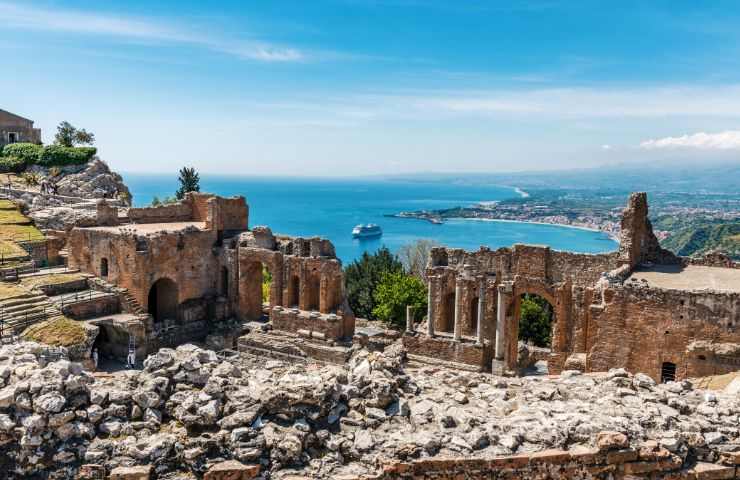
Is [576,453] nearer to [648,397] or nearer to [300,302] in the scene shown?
[648,397]

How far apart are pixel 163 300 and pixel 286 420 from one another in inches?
947

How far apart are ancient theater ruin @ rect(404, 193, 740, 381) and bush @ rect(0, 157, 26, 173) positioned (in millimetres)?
41731

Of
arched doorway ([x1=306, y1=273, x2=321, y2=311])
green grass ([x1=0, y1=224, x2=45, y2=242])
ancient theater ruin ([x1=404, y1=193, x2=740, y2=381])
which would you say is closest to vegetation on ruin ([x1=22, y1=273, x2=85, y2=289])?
green grass ([x1=0, y1=224, x2=45, y2=242])

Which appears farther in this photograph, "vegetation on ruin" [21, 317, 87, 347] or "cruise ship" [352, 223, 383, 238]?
"cruise ship" [352, 223, 383, 238]

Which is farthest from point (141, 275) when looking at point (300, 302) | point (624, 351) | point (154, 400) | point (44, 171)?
point (44, 171)

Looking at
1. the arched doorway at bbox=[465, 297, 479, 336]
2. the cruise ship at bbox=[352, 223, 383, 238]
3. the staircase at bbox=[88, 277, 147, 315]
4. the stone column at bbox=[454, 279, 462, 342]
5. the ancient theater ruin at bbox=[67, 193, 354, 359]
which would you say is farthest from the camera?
the cruise ship at bbox=[352, 223, 383, 238]

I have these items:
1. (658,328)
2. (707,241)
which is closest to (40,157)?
(658,328)

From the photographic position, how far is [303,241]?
31.3m

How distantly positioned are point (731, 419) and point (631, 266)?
13.3 meters

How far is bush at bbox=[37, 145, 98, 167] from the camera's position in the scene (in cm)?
5219

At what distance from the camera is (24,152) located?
52.8 meters

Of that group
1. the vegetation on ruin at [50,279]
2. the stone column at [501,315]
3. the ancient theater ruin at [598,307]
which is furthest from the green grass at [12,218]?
the stone column at [501,315]

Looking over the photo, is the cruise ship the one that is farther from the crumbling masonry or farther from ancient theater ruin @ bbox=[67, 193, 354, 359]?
ancient theater ruin @ bbox=[67, 193, 354, 359]

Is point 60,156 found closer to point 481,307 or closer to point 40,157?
point 40,157
